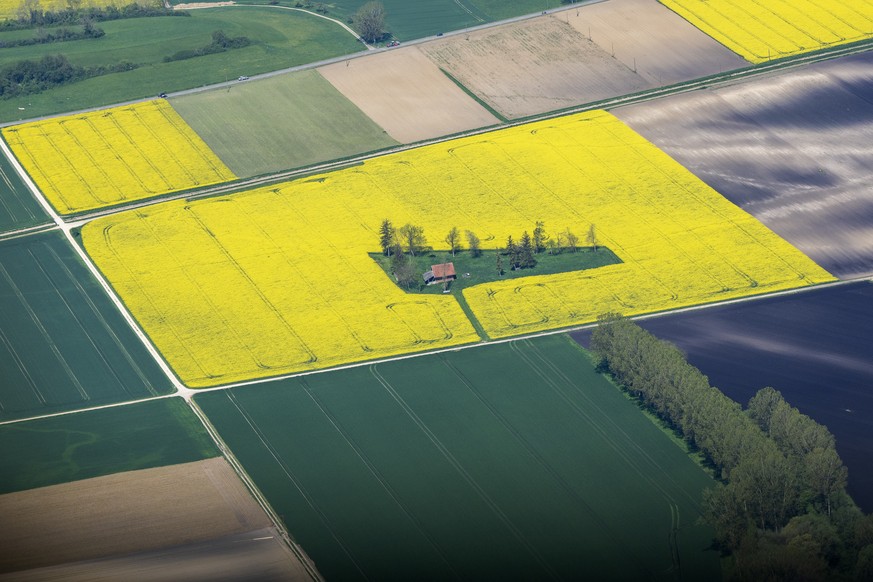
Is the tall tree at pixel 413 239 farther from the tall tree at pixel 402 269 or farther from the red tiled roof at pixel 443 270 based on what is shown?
the red tiled roof at pixel 443 270

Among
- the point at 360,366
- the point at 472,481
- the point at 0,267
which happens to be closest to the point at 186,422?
the point at 360,366

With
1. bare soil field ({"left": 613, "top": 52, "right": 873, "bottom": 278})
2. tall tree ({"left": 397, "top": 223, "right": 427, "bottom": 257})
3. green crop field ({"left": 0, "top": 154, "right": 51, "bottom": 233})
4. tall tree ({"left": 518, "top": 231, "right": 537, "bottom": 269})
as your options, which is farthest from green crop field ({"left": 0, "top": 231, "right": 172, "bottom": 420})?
bare soil field ({"left": 613, "top": 52, "right": 873, "bottom": 278})

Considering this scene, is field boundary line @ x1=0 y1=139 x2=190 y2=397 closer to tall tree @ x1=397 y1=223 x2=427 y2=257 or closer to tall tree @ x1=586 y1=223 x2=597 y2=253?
tall tree @ x1=397 y1=223 x2=427 y2=257

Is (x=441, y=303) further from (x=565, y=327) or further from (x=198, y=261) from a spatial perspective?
(x=198, y=261)

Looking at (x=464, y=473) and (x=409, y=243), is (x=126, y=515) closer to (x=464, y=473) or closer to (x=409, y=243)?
(x=464, y=473)

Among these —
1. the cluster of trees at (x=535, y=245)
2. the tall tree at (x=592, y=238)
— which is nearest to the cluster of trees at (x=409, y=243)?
the cluster of trees at (x=535, y=245)
